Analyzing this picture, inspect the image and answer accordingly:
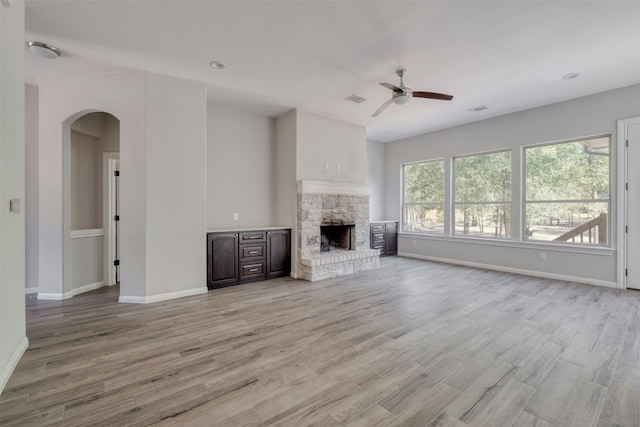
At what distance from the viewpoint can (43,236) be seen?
376cm

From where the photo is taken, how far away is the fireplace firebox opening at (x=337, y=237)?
19.4 feet

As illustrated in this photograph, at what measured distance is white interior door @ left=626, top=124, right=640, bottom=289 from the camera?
13.7ft

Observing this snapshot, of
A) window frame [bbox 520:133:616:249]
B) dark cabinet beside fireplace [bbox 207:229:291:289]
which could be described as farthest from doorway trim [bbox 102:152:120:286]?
window frame [bbox 520:133:616:249]

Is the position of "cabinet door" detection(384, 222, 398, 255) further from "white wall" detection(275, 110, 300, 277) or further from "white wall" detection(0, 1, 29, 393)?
"white wall" detection(0, 1, 29, 393)

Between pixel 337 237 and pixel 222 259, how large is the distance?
2634mm

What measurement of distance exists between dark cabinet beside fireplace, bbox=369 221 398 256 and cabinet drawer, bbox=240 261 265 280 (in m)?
3.07

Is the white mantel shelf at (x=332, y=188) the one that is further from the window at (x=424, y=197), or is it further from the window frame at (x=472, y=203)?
the window frame at (x=472, y=203)

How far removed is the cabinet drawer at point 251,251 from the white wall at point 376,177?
11.8 feet

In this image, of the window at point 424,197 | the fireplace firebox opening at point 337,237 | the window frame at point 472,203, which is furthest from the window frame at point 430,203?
the fireplace firebox opening at point 337,237

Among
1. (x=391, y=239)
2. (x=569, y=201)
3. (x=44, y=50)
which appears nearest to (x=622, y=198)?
(x=569, y=201)

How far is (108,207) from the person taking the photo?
441cm

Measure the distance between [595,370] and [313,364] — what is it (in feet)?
7.09

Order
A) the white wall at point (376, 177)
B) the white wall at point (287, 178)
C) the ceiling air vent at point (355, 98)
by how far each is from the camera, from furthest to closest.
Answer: the white wall at point (376, 177), the white wall at point (287, 178), the ceiling air vent at point (355, 98)

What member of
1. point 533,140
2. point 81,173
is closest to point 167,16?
point 81,173
